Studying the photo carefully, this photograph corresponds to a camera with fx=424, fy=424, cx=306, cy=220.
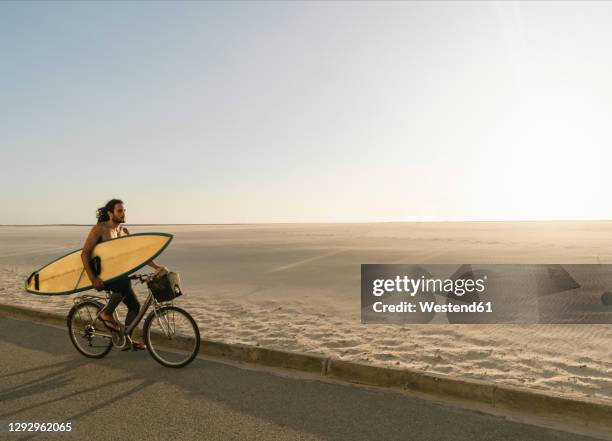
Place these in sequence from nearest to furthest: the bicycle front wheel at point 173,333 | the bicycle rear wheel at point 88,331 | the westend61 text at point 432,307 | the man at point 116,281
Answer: the bicycle front wheel at point 173,333 < the man at point 116,281 < the bicycle rear wheel at point 88,331 < the westend61 text at point 432,307

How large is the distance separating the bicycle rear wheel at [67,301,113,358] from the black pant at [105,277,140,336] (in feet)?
1.24

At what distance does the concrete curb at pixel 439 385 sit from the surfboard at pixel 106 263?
1538mm

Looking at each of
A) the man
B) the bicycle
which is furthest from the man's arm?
the bicycle

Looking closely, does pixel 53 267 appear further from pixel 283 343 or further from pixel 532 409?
pixel 532 409

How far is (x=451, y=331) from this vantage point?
735 cm

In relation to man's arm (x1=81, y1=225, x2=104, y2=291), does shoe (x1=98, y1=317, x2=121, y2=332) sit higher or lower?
lower

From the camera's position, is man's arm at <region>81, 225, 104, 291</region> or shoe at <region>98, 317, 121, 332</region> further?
shoe at <region>98, 317, 121, 332</region>

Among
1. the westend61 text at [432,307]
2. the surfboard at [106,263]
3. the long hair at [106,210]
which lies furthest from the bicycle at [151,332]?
the westend61 text at [432,307]

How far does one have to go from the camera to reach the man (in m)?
5.64

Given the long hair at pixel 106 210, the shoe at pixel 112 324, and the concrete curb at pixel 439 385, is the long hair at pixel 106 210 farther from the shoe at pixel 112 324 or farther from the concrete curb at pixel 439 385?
the concrete curb at pixel 439 385

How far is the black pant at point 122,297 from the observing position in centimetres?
573

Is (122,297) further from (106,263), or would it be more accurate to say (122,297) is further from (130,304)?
(106,263)

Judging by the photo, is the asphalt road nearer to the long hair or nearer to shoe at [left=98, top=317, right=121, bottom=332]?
shoe at [left=98, top=317, right=121, bottom=332]

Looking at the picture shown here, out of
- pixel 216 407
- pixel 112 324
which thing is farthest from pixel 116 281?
pixel 216 407
